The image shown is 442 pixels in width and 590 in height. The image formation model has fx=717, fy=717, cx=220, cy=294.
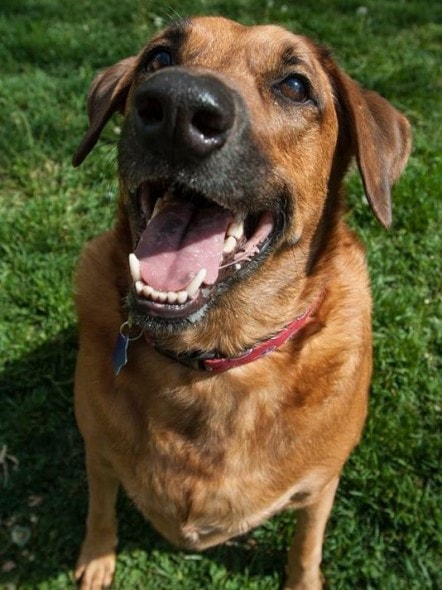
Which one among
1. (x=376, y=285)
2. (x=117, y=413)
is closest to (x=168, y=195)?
(x=117, y=413)

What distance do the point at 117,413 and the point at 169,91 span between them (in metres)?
1.34

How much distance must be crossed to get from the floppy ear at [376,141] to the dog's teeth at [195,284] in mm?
752

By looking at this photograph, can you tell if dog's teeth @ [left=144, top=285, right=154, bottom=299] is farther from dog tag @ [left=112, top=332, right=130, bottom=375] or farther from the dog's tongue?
dog tag @ [left=112, top=332, right=130, bottom=375]

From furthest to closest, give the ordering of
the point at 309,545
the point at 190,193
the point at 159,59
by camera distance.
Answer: the point at 309,545 → the point at 159,59 → the point at 190,193

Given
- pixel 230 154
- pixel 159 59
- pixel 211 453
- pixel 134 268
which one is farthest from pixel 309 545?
pixel 159 59

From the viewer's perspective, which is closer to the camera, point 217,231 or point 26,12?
point 217,231

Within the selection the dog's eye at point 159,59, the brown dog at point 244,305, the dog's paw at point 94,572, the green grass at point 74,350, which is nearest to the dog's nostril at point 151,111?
the brown dog at point 244,305

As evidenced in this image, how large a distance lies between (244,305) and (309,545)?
128cm

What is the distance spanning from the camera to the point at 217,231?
2.47 meters

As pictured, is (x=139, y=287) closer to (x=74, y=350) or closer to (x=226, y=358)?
(x=226, y=358)

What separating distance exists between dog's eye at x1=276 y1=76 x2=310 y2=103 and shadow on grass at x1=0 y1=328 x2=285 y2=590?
2191mm

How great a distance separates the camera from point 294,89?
262cm

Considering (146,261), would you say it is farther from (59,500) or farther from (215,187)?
(59,500)

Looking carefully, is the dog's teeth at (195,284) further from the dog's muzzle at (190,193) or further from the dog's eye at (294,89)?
the dog's eye at (294,89)
